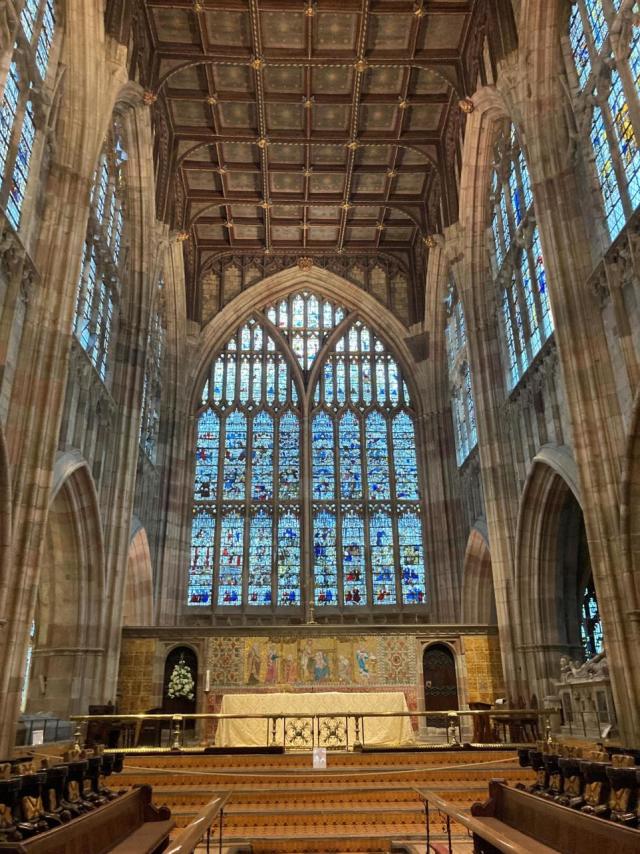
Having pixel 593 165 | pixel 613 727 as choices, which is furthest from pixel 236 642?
pixel 593 165

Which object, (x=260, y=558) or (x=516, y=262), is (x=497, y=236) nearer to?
(x=516, y=262)

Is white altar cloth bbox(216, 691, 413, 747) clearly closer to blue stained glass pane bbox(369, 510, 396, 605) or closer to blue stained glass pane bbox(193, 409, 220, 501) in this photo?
blue stained glass pane bbox(369, 510, 396, 605)

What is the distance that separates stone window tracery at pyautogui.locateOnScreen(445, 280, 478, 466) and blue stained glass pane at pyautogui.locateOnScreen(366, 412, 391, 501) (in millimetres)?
3026

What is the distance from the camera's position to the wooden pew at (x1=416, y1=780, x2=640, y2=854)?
3859 mm

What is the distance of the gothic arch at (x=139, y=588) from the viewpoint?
22.9 m

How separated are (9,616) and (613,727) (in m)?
10.0

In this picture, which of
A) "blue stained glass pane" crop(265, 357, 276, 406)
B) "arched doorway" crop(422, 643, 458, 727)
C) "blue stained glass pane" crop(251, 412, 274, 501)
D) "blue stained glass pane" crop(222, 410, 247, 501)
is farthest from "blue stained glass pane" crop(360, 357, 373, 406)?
"arched doorway" crop(422, 643, 458, 727)

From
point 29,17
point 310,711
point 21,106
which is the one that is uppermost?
point 29,17

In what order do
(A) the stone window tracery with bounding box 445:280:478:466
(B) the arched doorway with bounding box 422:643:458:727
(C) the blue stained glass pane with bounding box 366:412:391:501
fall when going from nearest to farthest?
(B) the arched doorway with bounding box 422:643:458:727 < (A) the stone window tracery with bounding box 445:280:478:466 < (C) the blue stained glass pane with bounding box 366:412:391:501

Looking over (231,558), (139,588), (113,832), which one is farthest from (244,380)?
(113,832)

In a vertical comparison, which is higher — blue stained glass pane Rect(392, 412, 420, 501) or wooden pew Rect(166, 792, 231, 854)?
blue stained glass pane Rect(392, 412, 420, 501)

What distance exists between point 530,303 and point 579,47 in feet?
18.4

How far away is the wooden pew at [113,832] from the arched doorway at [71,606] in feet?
35.3

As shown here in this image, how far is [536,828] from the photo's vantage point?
4.93 m
